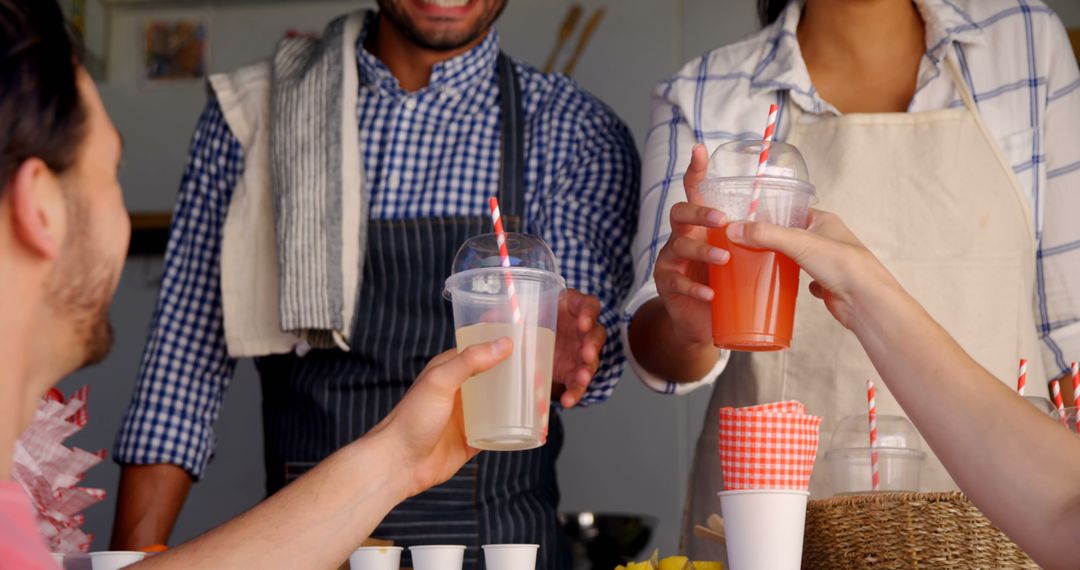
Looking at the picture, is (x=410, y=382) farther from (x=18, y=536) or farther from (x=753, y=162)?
(x=18, y=536)

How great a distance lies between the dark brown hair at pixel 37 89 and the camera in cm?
119

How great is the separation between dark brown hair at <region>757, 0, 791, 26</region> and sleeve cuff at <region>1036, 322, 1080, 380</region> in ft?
2.62

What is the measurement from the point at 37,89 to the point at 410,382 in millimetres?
1329

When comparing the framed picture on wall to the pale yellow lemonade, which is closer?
the pale yellow lemonade

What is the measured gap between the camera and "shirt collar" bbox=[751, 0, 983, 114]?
7.62ft

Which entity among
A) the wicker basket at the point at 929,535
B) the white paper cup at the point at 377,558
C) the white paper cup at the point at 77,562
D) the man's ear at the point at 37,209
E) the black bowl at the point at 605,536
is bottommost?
the black bowl at the point at 605,536

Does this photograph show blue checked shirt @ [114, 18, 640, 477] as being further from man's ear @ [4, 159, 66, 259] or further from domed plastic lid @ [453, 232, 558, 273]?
man's ear @ [4, 159, 66, 259]

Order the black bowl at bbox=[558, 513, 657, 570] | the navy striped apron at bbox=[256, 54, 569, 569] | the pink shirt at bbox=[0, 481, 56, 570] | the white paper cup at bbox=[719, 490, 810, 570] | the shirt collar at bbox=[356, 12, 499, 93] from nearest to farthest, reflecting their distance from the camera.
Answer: the pink shirt at bbox=[0, 481, 56, 570] → the white paper cup at bbox=[719, 490, 810, 570] → the navy striped apron at bbox=[256, 54, 569, 569] → the shirt collar at bbox=[356, 12, 499, 93] → the black bowl at bbox=[558, 513, 657, 570]

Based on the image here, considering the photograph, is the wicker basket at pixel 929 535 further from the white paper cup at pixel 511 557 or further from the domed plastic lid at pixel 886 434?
the white paper cup at pixel 511 557

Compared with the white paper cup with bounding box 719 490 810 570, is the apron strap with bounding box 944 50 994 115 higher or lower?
higher

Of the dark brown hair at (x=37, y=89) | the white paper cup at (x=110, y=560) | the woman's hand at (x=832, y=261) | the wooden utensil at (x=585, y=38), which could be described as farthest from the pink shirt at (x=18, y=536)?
the wooden utensil at (x=585, y=38)

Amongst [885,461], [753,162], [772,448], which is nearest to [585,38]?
[753,162]

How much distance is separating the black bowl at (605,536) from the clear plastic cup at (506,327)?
1698 mm

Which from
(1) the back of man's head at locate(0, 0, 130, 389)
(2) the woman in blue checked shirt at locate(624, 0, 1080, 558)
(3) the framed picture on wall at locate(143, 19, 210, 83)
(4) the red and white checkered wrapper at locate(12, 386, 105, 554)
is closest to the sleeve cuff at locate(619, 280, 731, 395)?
(2) the woman in blue checked shirt at locate(624, 0, 1080, 558)
